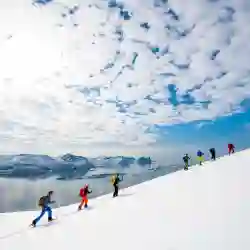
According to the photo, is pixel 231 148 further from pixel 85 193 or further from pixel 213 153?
pixel 85 193

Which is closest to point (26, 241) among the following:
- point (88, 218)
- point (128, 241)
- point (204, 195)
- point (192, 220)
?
point (88, 218)

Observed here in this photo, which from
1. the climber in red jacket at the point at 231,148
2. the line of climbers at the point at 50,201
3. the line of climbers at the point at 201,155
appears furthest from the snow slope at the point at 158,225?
the climber in red jacket at the point at 231,148

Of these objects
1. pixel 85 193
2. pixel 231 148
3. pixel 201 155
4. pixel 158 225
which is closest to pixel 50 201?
pixel 85 193

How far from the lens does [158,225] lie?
9977mm

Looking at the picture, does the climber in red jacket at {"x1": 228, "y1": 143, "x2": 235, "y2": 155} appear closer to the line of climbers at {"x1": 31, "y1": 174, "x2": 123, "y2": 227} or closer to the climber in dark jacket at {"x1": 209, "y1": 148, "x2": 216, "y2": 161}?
the climber in dark jacket at {"x1": 209, "y1": 148, "x2": 216, "y2": 161}

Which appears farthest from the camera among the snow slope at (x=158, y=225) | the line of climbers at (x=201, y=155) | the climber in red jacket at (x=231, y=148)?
the climber in red jacket at (x=231, y=148)

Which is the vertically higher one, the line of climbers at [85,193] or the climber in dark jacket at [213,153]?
the climber in dark jacket at [213,153]

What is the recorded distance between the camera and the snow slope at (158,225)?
802 centimetres

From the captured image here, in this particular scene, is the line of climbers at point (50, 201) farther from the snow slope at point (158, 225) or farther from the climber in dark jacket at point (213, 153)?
the climber in dark jacket at point (213, 153)

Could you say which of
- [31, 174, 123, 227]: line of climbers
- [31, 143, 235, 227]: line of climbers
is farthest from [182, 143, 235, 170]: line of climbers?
[31, 174, 123, 227]: line of climbers

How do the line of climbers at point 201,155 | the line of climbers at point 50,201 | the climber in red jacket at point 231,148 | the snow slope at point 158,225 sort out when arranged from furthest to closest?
the climber in red jacket at point 231,148 → the line of climbers at point 201,155 → the line of climbers at point 50,201 → the snow slope at point 158,225

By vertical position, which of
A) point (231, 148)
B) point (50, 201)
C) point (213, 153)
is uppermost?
point (231, 148)

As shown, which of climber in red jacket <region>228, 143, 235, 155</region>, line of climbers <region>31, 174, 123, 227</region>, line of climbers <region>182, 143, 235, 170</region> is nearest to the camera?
line of climbers <region>31, 174, 123, 227</region>

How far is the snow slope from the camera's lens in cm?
802
